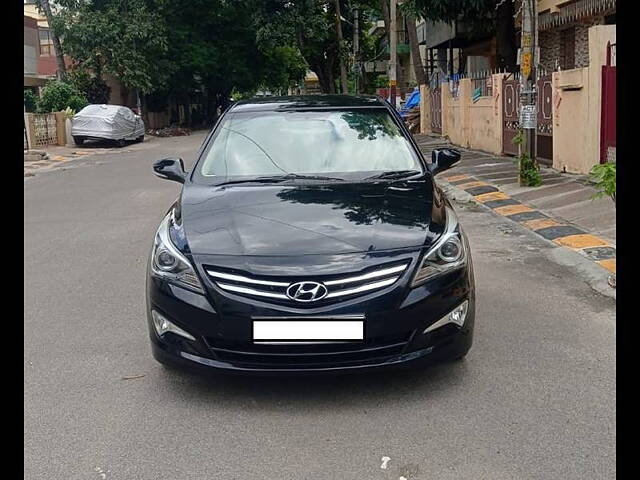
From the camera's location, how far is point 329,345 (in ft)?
12.0

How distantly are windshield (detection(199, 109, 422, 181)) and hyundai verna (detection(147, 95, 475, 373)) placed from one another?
0.53 m

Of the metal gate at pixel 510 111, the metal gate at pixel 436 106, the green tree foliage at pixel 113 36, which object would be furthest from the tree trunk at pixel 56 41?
the metal gate at pixel 510 111

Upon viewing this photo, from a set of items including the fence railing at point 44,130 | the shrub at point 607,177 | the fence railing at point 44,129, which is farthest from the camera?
the fence railing at point 44,130

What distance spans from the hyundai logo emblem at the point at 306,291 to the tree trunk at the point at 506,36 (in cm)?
1647

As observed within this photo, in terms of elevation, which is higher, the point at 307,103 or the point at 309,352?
the point at 307,103

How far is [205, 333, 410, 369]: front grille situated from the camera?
12.1 ft

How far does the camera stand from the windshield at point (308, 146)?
5.13 m

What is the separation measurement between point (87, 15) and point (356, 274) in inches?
1220

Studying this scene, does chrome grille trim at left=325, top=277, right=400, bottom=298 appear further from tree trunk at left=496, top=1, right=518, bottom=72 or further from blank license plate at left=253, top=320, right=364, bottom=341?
tree trunk at left=496, top=1, right=518, bottom=72

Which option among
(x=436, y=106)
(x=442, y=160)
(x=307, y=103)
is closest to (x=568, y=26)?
(x=436, y=106)

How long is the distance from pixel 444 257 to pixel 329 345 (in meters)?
0.79

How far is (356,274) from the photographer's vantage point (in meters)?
3.70

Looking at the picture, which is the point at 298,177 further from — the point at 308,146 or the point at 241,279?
the point at 241,279

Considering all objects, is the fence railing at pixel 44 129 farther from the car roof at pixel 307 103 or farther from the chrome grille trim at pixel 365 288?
the chrome grille trim at pixel 365 288
